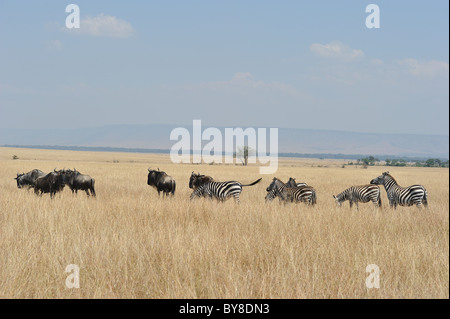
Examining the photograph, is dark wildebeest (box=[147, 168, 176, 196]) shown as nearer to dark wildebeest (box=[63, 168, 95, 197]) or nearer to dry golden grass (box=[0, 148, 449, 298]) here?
dark wildebeest (box=[63, 168, 95, 197])

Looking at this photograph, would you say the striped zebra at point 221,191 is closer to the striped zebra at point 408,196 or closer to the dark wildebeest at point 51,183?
the striped zebra at point 408,196

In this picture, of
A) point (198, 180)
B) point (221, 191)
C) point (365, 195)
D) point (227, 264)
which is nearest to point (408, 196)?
point (365, 195)

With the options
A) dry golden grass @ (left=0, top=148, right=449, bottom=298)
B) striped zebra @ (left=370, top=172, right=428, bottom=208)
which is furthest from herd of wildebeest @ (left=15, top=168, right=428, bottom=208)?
dry golden grass @ (left=0, top=148, right=449, bottom=298)

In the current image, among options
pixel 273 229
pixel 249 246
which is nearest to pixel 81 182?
pixel 273 229

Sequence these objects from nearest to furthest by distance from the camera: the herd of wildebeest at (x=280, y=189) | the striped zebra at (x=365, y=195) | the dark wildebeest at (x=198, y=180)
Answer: the herd of wildebeest at (x=280, y=189) < the striped zebra at (x=365, y=195) < the dark wildebeest at (x=198, y=180)

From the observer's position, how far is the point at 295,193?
544 inches

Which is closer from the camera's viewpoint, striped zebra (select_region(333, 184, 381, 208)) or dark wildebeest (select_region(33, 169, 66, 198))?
striped zebra (select_region(333, 184, 381, 208))

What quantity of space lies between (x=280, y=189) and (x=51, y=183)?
8.41 m

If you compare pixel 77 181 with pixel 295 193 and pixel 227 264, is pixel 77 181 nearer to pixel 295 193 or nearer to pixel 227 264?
pixel 295 193

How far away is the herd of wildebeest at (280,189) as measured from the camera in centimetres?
1323

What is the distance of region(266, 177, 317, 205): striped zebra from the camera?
44.5ft

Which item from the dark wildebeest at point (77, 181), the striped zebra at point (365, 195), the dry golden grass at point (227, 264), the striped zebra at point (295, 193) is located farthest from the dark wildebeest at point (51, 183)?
the striped zebra at point (365, 195)
